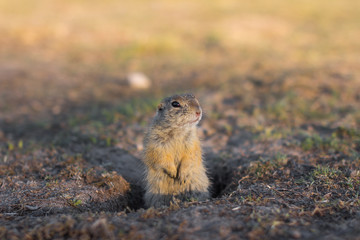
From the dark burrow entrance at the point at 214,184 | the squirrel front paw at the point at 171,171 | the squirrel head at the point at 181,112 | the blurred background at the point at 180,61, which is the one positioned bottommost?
the dark burrow entrance at the point at 214,184

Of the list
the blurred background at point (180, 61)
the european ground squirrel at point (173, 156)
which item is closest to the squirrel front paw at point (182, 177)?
the european ground squirrel at point (173, 156)

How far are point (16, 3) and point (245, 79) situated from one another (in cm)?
1503

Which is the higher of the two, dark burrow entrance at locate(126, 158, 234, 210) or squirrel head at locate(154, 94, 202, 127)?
squirrel head at locate(154, 94, 202, 127)

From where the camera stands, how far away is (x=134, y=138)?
18.9 feet

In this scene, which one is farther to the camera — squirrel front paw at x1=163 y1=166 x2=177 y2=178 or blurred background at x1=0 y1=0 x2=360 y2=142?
blurred background at x1=0 y1=0 x2=360 y2=142

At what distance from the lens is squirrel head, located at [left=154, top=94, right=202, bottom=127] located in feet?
13.7

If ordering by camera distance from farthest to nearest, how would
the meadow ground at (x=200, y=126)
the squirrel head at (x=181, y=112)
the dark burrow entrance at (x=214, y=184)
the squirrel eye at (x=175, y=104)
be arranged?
1. the dark burrow entrance at (x=214, y=184)
2. the squirrel eye at (x=175, y=104)
3. the squirrel head at (x=181, y=112)
4. the meadow ground at (x=200, y=126)

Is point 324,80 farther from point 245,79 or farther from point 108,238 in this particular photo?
point 108,238

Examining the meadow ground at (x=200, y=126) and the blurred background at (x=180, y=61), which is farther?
the blurred background at (x=180, y=61)

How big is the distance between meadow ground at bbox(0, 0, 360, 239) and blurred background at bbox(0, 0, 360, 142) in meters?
0.05

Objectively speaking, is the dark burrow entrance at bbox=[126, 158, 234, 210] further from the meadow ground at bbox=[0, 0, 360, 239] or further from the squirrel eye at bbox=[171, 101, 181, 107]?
the squirrel eye at bbox=[171, 101, 181, 107]

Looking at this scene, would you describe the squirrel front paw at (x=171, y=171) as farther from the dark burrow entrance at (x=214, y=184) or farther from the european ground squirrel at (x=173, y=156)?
the dark burrow entrance at (x=214, y=184)

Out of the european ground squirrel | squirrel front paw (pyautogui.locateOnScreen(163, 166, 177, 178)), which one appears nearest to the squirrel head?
the european ground squirrel

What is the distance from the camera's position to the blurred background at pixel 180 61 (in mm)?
6945
